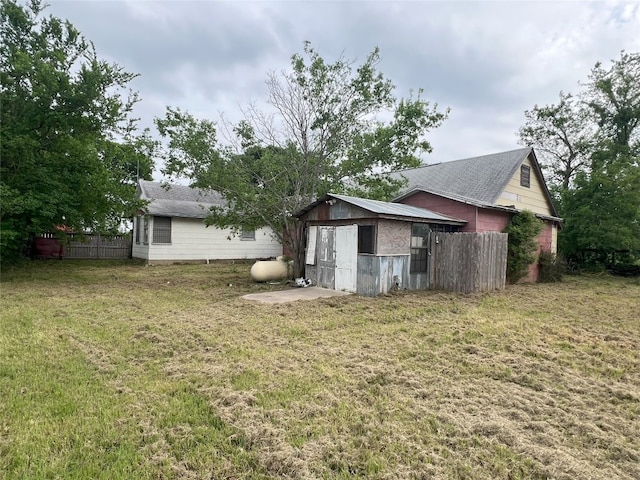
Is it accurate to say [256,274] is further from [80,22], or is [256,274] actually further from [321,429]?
[80,22]

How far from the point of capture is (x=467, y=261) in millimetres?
9609

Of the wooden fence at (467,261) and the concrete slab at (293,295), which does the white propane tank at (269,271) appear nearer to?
the concrete slab at (293,295)

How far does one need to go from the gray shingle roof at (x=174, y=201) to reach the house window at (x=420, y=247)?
9.94 meters

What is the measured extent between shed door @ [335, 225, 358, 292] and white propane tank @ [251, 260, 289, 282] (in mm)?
2558

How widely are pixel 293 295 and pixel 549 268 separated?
32.5 feet

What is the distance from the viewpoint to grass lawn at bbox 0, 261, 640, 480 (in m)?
2.29

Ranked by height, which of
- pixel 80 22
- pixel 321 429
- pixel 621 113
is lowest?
pixel 321 429

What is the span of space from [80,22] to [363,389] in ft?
44.3

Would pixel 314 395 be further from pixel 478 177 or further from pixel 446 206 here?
pixel 478 177

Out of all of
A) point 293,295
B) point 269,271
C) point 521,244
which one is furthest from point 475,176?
point 293,295

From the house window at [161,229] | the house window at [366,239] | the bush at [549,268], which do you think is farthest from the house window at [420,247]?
the house window at [161,229]

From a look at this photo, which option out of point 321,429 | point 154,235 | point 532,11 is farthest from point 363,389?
point 154,235

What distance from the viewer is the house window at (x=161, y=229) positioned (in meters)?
16.3

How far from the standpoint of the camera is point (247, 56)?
36.0ft
